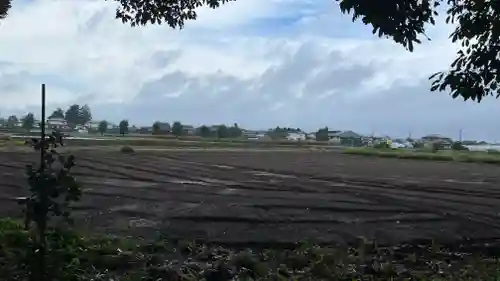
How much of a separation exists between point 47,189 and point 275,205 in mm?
7918

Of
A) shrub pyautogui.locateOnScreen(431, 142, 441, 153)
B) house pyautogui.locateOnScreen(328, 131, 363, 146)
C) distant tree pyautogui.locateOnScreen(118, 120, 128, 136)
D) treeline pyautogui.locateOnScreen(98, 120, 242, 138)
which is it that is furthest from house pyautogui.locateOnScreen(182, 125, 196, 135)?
shrub pyautogui.locateOnScreen(431, 142, 441, 153)

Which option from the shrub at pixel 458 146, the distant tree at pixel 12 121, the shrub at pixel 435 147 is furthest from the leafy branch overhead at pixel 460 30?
A: the shrub at pixel 458 146

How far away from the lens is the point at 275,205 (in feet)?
35.8

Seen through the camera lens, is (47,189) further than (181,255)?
No

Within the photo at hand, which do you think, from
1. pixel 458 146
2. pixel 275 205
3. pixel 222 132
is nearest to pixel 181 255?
pixel 275 205

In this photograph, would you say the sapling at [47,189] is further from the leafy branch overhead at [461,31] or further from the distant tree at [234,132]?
the distant tree at [234,132]

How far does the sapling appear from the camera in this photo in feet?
10.5

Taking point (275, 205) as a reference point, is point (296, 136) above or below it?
above

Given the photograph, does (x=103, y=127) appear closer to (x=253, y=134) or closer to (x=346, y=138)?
(x=253, y=134)

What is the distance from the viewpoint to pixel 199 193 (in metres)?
12.7

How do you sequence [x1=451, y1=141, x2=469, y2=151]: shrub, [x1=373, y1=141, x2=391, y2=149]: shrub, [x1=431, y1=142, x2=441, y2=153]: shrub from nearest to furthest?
[x1=431, y1=142, x2=441, y2=153]: shrub
[x1=373, y1=141, x2=391, y2=149]: shrub
[x1=451, y1=141, x2=469, y2=151]: shrub

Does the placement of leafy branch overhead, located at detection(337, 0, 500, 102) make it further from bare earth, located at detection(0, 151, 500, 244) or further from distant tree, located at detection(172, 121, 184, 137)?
distant tree, located at detection(172, 121, 184, 137)

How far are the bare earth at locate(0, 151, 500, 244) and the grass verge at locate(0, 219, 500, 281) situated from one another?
948 mm

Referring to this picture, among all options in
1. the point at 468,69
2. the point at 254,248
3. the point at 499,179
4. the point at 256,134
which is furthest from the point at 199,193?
the point at 256,134
